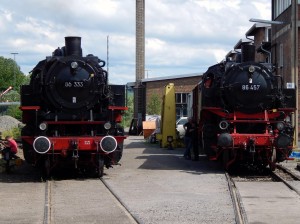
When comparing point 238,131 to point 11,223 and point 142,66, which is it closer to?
point 11,223

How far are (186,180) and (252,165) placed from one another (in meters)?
3.82

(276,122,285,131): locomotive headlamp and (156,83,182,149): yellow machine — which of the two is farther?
(156,83,182,149): yellow machine

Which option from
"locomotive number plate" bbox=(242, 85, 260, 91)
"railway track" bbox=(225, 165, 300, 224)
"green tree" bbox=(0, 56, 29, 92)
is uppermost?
"green tree" bbox=(0, 56, 29, 92)

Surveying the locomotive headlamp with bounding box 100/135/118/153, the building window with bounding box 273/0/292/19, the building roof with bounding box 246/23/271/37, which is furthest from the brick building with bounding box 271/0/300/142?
the locomotive headlamp with bounding box 100/135/118/153

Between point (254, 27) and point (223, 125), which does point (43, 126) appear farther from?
point (254, 27)

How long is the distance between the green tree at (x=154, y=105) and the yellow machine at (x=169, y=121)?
23505 millimetres

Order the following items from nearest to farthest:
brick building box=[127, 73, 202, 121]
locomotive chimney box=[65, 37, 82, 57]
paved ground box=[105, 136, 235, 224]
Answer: paved ground box=[105, 136, 235, 224] → locomotive chimney box=[65, 37, 82, 57] → brick building box=[127, 73, 202, 121]

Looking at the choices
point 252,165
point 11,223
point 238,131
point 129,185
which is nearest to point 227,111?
point 238,131

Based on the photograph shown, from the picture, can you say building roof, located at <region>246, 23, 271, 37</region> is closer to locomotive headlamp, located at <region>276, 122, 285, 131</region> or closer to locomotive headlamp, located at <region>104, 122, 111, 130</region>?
locomotive headlamp, located at <region>276, 122, 285, 131</region>

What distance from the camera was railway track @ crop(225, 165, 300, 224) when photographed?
343 inches

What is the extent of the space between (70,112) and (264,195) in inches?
195

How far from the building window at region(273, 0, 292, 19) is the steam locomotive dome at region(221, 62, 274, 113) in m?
12.0

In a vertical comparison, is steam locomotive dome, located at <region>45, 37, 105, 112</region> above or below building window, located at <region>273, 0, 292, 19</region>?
below

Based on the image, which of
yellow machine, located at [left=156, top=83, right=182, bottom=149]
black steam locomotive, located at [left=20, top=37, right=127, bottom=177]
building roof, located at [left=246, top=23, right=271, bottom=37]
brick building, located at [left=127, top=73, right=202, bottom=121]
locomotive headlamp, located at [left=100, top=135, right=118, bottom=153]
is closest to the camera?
locomotive headlamp, located at [left=100, top=135, right=118, bottom=153]
